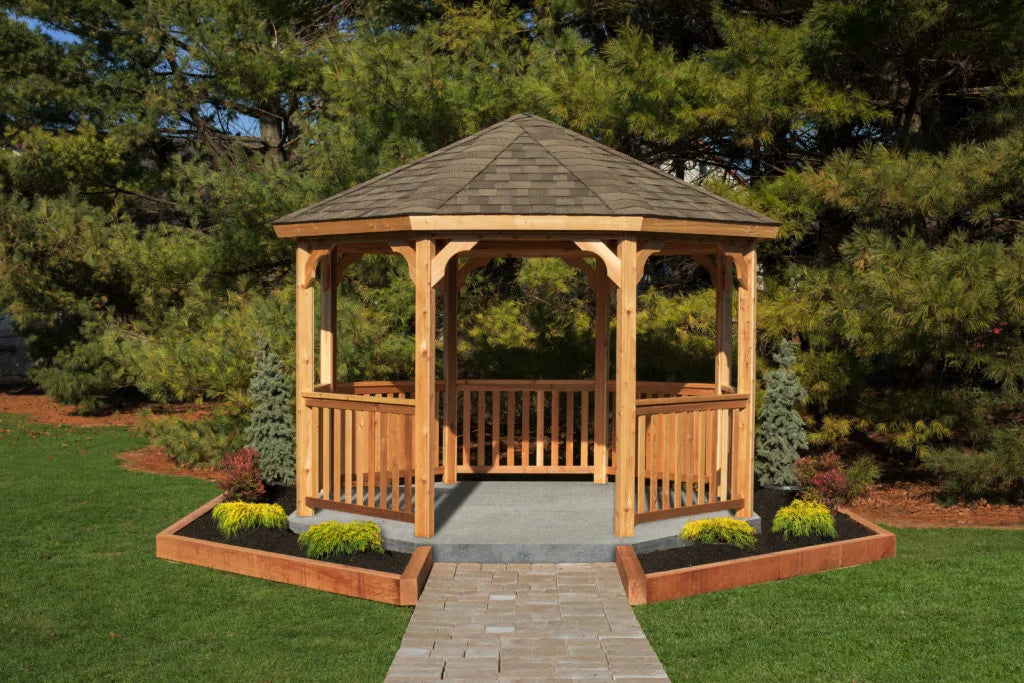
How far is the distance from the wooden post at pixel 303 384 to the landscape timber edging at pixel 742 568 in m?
2.85

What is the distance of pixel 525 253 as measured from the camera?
1033 cm

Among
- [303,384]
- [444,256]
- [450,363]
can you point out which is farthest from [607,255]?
[450,363]

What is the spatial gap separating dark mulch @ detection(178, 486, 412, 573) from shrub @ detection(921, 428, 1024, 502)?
590cm

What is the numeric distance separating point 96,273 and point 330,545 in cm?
1066

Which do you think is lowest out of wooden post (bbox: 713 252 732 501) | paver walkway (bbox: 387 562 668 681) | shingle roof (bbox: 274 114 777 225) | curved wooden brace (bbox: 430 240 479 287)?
paver walkway (bbox: 387 562 668 681)

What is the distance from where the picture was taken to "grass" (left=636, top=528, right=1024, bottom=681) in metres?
5.61

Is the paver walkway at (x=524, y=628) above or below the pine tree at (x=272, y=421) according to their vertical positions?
below

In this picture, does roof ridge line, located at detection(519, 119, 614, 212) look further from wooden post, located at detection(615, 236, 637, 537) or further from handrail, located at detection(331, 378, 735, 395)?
handrail, located at detection(331, 378, 735, 395)

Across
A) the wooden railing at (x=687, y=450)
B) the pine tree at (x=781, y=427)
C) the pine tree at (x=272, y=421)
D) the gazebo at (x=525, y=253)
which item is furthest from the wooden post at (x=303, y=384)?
the pine tree at (x=781, y=427)

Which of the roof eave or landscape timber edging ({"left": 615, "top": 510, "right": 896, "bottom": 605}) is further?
the roof eave

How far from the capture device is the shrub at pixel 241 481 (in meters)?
8.98

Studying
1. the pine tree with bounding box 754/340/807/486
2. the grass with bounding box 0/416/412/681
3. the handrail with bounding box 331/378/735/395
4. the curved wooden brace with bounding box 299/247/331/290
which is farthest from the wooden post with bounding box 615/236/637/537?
the pine tree with bounding box 754/340/807/486

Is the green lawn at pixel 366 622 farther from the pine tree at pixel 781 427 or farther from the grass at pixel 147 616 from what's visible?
the pine tree at pixel 781 427

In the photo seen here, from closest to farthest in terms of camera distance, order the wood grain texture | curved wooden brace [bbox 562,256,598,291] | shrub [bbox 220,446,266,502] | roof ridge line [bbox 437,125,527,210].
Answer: the wood grain texture < roof ridge line [bbox 437,125,527,210] < shrub [bbox 220,446,266,502] < curved wooden brace [bbox 562,256,598,291]
